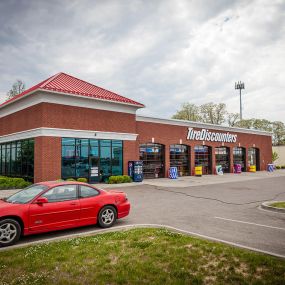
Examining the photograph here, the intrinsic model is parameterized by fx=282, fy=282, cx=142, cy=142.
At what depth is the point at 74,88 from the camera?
863 inches

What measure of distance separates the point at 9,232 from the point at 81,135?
14778 millimetres

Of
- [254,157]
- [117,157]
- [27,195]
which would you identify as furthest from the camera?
[254,157]

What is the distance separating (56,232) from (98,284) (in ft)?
12.6

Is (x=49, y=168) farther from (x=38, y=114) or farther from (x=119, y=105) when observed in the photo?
(x=119, y=105)

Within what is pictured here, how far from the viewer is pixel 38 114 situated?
19984 mm

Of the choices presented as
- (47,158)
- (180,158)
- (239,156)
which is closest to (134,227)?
(47,158)

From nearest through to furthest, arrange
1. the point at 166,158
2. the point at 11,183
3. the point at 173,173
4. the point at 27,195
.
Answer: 1. the point at 27,195
2. the point at 11,183
3. the point at 173,173
4. the point at 166,158

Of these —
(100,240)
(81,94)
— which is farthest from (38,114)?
(100,240)

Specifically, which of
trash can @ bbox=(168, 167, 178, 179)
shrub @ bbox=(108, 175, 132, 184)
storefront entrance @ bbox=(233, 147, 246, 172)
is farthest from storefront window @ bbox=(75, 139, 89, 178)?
storefront entrance @ bbox=(233, 147, 246, 172)

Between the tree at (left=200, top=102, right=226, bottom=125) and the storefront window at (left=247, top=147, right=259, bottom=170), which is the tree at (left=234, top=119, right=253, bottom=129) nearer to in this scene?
the tree at (left=200, top=102, right=226, bottom=125)

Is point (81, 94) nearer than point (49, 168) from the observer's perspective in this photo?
No

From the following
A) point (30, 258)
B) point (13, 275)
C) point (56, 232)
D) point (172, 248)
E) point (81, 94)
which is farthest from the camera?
point (81, 94)

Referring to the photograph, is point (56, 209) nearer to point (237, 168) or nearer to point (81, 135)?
point (81, 135)

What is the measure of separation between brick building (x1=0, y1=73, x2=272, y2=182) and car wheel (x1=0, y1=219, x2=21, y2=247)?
12723 mm
